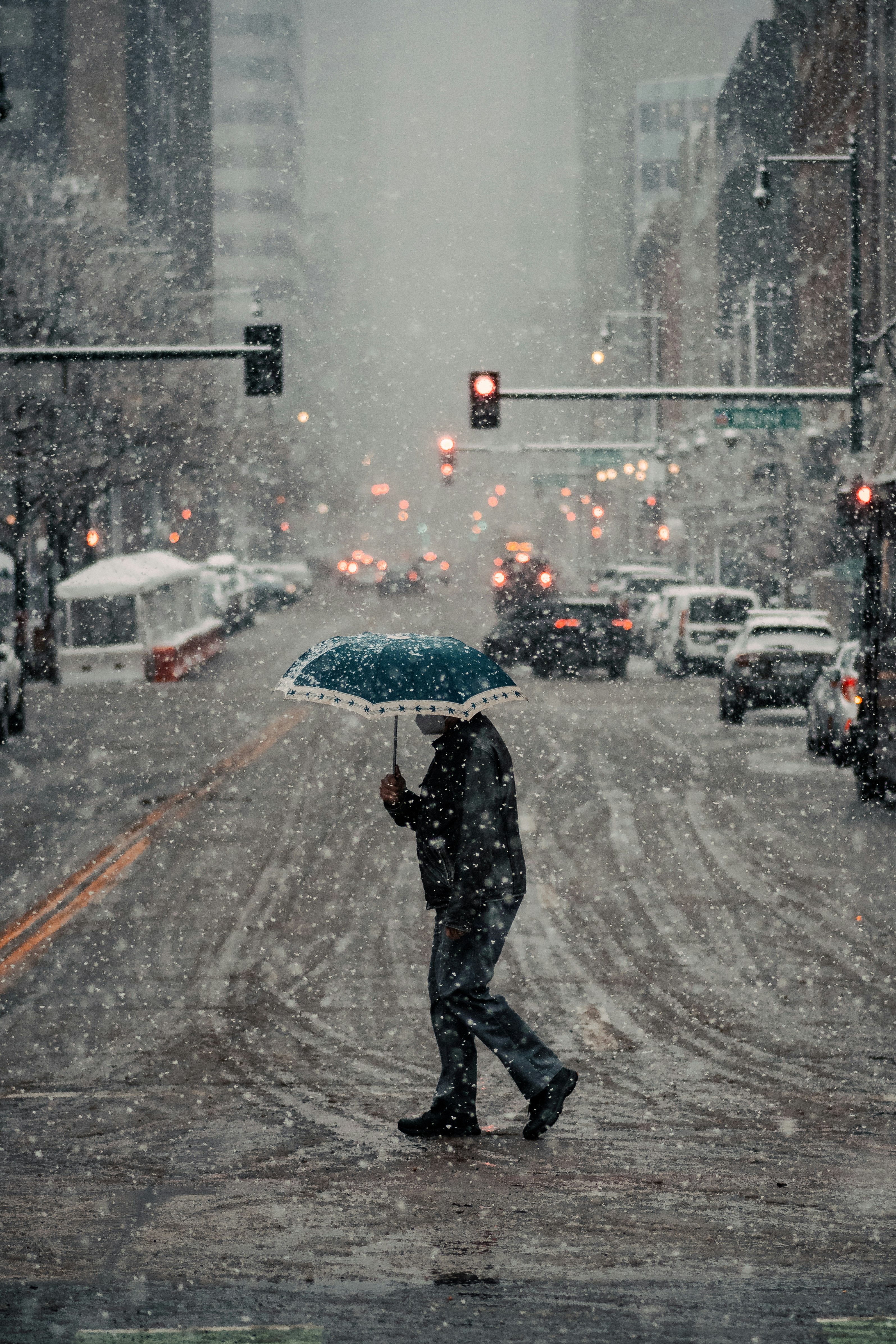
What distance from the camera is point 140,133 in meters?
103

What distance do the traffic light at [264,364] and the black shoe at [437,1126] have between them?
19.7 m

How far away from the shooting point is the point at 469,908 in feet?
22.1

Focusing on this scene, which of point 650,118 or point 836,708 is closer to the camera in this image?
point 836,708

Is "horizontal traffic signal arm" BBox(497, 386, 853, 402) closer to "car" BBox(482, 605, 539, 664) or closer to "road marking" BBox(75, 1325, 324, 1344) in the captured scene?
"car" BBox(482, 605, 539, 664)

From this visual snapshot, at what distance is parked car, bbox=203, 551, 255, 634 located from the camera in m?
61.3

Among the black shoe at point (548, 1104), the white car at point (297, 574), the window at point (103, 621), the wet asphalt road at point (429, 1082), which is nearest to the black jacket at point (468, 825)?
the black shoe at point (548, 1104)

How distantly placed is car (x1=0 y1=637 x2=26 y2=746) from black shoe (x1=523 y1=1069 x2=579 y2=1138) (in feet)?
65.2

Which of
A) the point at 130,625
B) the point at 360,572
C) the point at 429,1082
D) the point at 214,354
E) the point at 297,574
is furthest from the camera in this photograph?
the point at 360,572

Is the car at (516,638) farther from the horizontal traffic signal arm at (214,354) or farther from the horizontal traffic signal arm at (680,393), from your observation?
the horizontal traffic signal arm at (214,354)

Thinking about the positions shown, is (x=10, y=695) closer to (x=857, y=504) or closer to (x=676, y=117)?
(x=857, y=504)

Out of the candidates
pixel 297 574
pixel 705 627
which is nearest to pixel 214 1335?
pixel 705 627

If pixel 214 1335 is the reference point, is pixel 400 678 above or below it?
above

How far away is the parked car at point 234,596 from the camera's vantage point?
61344mm

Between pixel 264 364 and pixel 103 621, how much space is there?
65.9ft
